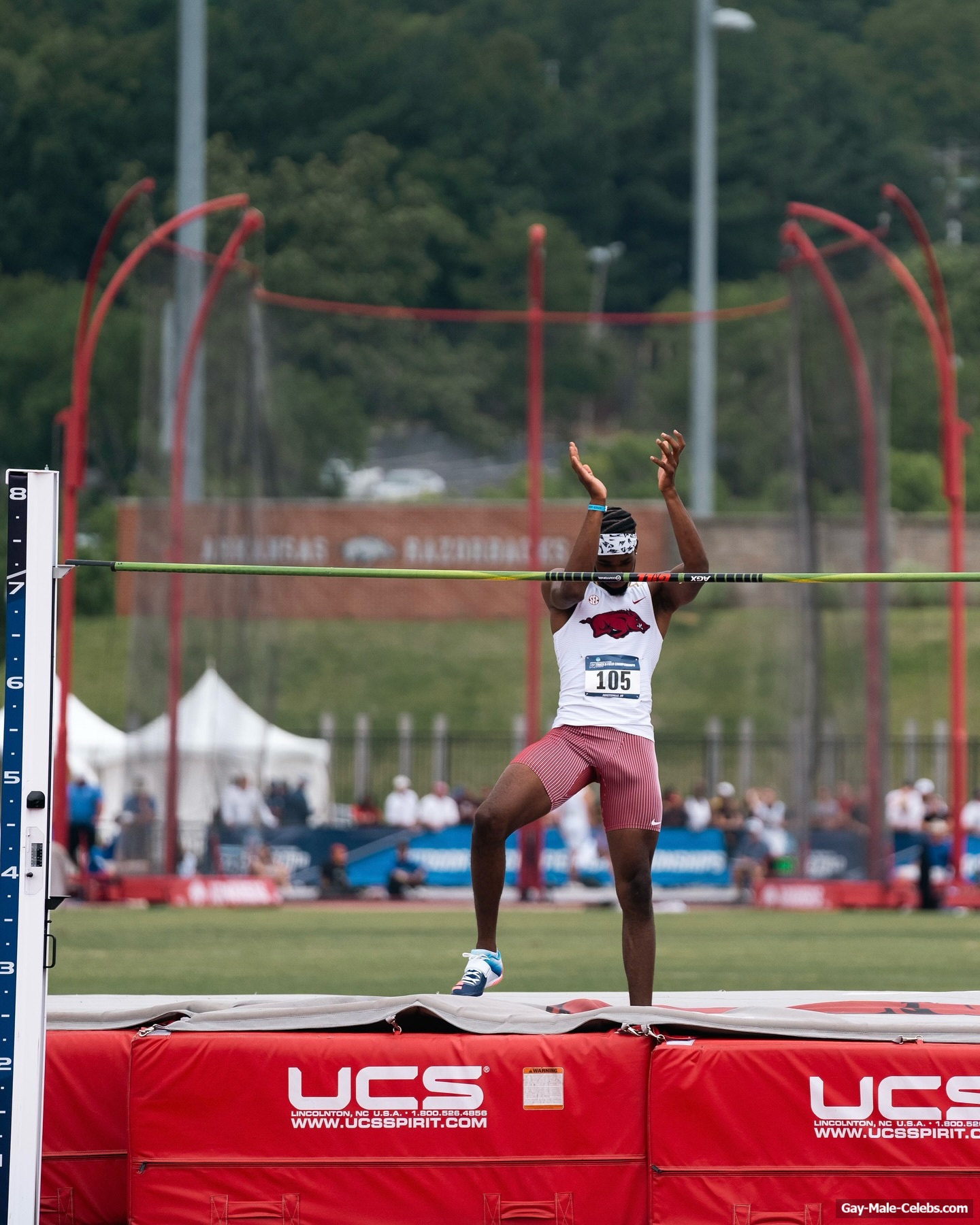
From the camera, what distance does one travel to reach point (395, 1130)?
6.50 meters

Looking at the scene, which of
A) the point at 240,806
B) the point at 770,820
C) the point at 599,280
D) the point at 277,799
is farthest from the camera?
the point at 599,280

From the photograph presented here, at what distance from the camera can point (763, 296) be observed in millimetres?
70625

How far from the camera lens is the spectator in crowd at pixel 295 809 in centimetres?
2583

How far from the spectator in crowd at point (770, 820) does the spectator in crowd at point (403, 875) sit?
4.73 m

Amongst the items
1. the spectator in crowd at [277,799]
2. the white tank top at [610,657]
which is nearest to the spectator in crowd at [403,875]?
the spectator in crowd at [277,799]

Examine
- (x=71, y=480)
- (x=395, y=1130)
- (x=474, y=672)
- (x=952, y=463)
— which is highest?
(x=952, y=463)

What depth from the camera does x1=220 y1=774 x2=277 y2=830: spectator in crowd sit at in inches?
949

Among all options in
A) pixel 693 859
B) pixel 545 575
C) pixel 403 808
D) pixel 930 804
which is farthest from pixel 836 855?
pixel 545 575

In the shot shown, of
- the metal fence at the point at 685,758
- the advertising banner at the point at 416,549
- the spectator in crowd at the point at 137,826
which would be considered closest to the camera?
the spectator in crowd at the point at 137,826

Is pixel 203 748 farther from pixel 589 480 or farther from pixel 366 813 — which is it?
pixel 589 480

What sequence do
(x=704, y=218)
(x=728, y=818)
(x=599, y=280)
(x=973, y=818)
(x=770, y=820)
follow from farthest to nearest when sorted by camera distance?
(x=599, y=280)
(x=704, y=218)
(x=728, y=818)
(x=973, y=818)
(x=770, y=820)

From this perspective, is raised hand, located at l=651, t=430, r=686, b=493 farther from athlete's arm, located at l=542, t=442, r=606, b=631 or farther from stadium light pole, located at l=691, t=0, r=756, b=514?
stadium light pole, located at l=691, t=0, r=756, b=514

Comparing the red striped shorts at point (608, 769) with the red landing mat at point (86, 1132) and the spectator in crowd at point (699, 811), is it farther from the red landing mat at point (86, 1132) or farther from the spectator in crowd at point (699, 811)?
the spectator in crowd at point (699, 811)

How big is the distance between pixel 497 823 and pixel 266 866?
18.1m
